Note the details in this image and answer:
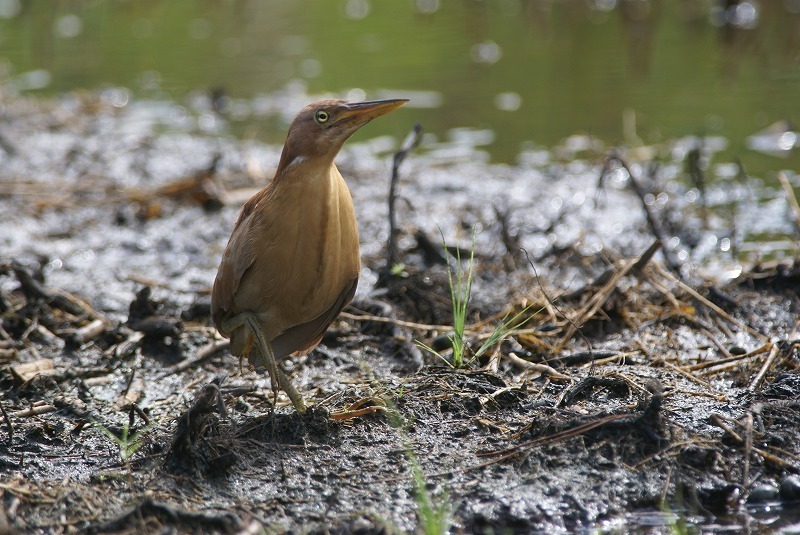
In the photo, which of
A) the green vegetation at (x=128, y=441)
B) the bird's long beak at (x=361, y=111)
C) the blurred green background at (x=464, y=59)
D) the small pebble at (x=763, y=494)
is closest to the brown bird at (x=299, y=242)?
the bird's long beak at (x=361, y=111)

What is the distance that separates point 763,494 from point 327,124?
78.2 inches

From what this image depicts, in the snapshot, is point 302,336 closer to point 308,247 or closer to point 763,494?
point 308,247

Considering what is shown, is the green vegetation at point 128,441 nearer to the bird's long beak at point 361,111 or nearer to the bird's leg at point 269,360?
the bird's leg at point 269,360

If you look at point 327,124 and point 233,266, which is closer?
point 327,124

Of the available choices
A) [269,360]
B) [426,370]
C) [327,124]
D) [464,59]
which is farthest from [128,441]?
[464,59]

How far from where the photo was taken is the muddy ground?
320 cm

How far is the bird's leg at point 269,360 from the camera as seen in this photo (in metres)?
3.87

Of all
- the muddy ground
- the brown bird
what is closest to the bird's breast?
the brown bird

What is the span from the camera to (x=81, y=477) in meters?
3.46

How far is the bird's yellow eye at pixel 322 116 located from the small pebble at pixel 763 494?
1973 mm

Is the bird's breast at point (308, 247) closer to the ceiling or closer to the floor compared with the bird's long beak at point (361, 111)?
closer to the floor

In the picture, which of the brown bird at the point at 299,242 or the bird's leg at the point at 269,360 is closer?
the brown bird at the point at 299,242

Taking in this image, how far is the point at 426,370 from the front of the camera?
13.5 ft

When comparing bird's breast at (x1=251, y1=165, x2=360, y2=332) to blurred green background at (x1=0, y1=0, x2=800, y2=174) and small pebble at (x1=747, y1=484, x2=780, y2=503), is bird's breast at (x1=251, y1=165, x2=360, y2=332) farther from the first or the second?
blurred green background at (x1=0, y1=0, x2=800, y2=174)
